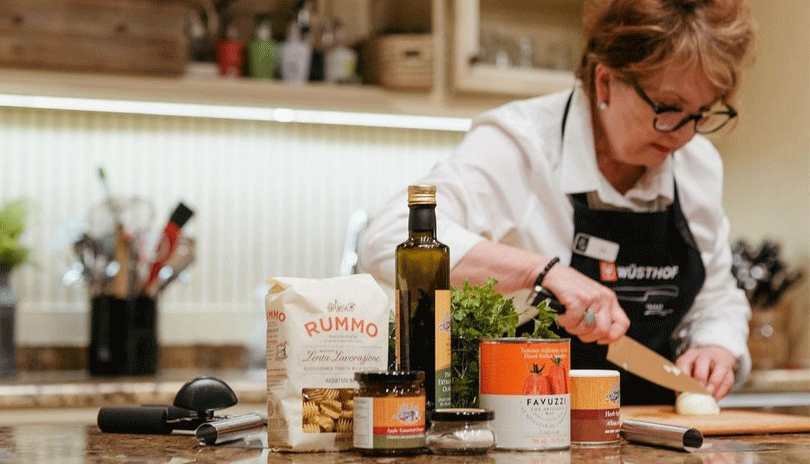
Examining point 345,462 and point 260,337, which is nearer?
point 345,462

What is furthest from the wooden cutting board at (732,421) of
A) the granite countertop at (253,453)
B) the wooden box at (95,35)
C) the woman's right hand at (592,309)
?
the wooden box at (95,35)

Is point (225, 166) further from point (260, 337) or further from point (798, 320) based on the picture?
point (798, 320)

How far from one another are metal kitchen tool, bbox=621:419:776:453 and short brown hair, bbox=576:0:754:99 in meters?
0.63

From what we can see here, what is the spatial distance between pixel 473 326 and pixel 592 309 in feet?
0.89

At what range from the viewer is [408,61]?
2652mm

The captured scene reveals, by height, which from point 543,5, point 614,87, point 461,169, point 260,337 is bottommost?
point 260,337

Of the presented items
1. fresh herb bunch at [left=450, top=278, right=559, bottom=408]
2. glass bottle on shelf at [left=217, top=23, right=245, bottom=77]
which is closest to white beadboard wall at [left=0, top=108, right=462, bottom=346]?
glass bottle on shelf at [left=217, top=23, right=245, bottom=77]

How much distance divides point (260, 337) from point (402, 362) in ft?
5.92

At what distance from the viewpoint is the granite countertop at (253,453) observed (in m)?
0.94

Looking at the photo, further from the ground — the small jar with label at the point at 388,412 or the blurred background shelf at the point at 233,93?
the blurred background shelf at the point at 233,93

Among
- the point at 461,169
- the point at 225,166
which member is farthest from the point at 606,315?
the point at 225,166

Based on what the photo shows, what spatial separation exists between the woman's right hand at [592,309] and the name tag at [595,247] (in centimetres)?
36

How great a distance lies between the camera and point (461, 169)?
1.61m

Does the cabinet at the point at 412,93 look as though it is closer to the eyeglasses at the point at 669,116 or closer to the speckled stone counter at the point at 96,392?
the speckled stone counter at the point at 96,392
